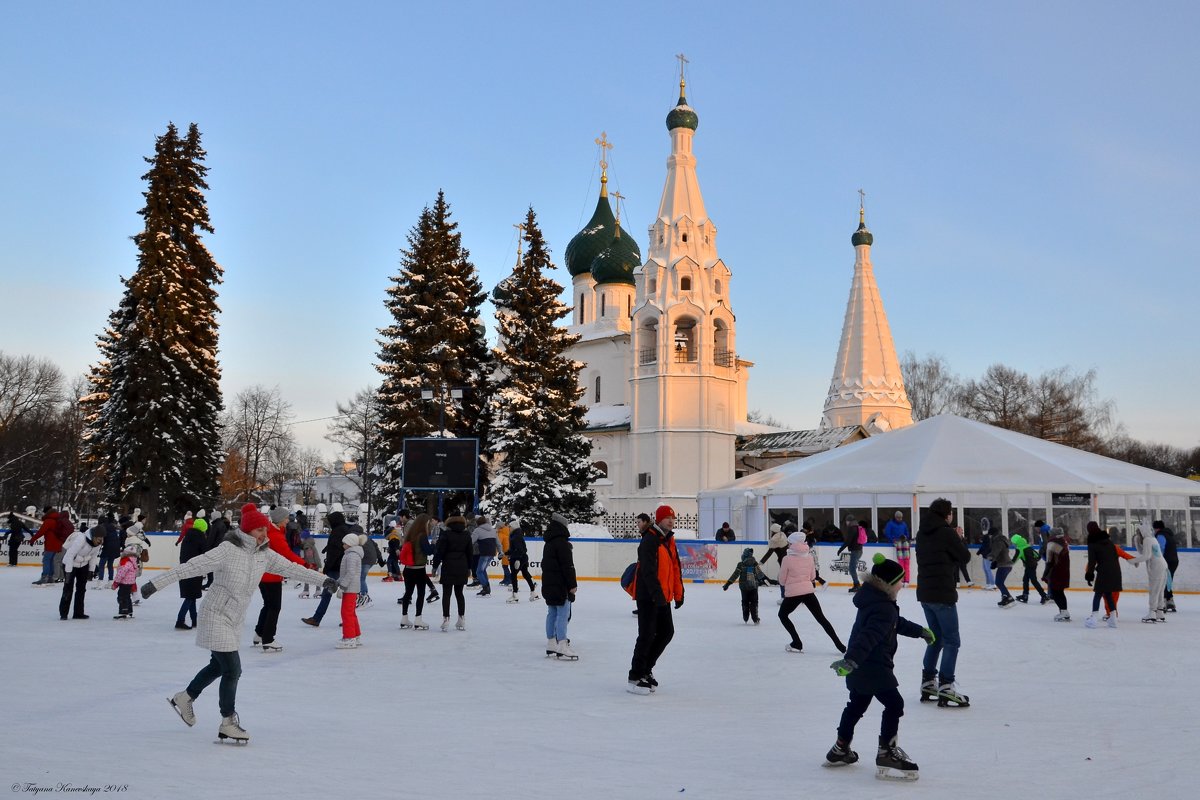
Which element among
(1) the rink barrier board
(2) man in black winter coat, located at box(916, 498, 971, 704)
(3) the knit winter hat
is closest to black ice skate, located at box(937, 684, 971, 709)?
(2) man in black winter coat, located at box(916, 498, 971, 704)

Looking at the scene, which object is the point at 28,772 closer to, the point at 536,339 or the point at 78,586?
the point at 78,586

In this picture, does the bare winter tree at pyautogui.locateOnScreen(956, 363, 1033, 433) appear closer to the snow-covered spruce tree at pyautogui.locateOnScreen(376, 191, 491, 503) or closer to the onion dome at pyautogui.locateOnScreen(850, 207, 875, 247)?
the onion dome at pyautogui.locateOnScreen(850, 207, 875, 247)

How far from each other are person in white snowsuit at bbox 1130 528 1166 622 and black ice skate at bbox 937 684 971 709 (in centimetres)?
838

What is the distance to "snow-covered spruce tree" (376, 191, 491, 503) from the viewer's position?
1506 inches

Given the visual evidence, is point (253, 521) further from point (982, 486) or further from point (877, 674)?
point (982, 486)

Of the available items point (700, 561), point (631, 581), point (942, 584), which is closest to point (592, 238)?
point (700, 561)

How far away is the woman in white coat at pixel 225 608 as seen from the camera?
20.8 ft

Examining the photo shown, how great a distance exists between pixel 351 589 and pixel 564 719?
5.13 m

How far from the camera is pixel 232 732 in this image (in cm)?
629

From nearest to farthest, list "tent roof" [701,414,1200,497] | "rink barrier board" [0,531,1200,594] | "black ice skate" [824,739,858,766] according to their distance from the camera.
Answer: "black ice skate" [824,739,858,766], "rink barrier board" [0,531,1200,594], "tent roof" [701,414,1200,497]

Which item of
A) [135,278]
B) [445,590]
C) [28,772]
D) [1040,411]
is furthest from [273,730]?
[1040,411]

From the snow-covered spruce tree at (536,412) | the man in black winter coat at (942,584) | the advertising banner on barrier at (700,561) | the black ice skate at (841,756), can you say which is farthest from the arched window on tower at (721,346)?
the black ice skate at (841,756)

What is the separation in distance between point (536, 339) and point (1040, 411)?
38719 millimetres

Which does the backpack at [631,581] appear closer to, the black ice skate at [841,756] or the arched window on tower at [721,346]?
the black ice skate at [841,756]
